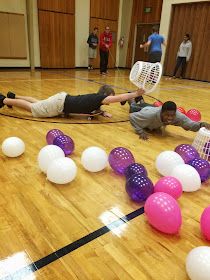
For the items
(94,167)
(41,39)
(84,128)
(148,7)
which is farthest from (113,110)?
(148,7)

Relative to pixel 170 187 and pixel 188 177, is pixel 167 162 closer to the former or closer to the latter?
pixel 188 177

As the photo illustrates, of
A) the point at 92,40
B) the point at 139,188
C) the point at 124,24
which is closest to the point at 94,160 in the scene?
the point at 139,188

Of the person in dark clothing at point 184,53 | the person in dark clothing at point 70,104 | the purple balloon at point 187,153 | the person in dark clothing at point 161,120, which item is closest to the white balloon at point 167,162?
the purple balloon at point 187,153

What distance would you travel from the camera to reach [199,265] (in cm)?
93

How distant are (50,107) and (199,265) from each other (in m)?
2.45

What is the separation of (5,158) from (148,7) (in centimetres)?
972

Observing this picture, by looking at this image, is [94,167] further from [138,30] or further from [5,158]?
[138,30]

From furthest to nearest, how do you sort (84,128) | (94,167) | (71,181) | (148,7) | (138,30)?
(138,30)
(148,7)
(84,128)
(94,167)
(71,181)

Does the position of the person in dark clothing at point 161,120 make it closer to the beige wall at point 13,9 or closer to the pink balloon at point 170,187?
the pink balloon at point 170,187

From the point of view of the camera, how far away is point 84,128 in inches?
113

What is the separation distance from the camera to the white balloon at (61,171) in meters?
1.58

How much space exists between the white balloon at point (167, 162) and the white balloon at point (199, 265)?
81cm

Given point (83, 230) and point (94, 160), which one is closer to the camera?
point (83, 230)

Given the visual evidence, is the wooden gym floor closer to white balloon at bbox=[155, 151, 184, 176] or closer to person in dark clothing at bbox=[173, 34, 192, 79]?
white balloon at bbox=[155, 151, 184, 176]
